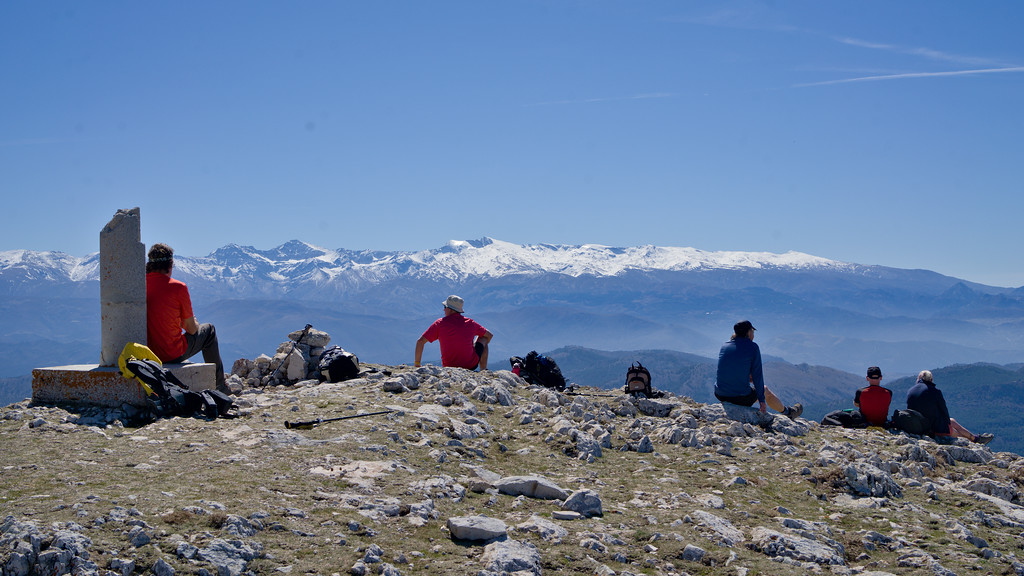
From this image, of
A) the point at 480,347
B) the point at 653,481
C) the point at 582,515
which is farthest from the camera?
the point at 480,347

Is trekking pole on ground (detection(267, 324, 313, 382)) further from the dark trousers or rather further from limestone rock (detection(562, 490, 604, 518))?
limestone rock (detection(562, 490, 604, 518))

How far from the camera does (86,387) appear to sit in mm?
11094

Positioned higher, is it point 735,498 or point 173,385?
point 173,385

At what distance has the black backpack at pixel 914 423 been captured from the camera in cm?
1439

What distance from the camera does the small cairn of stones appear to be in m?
15.6

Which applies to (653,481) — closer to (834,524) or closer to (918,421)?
(834,524)

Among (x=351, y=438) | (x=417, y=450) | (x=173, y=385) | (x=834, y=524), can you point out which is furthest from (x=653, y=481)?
(x=173, y=385)

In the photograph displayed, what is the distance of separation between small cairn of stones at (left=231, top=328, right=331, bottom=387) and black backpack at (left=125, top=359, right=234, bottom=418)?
4.20 meters

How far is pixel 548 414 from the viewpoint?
13.1m

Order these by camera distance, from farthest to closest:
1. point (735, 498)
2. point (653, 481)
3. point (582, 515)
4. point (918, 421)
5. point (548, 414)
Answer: point (918, 421) < point (548, 414) < point (653, 481) < point (735, 498) < point (582, 515)

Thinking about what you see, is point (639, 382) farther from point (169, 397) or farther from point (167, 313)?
point (167, 313)

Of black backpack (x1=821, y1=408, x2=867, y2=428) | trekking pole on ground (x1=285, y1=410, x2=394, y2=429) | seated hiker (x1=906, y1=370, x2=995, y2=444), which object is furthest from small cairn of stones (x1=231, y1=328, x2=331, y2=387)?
seated hiker (x1=906, y1=370, x2=995, y2=444)

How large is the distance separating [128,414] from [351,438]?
357 centimetres

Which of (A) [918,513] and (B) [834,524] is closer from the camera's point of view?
(B) [834,524]
